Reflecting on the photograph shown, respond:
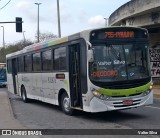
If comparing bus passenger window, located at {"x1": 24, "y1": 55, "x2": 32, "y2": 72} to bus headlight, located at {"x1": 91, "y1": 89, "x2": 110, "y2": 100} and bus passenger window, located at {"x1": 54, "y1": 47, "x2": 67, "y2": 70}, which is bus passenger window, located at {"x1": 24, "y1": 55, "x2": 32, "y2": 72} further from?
bus headlight, located at {"x1": 91, "y1": 89, "x2": 110, "y2": 100}

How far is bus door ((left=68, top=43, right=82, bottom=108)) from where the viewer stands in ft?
44.1

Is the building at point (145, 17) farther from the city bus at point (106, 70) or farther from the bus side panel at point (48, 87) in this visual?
the city bus at point (106, 70)

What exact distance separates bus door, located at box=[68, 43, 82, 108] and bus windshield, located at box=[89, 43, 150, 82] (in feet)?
2.83

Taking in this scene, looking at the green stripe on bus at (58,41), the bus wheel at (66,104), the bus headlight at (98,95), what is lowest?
the bus wheel at (66,104)

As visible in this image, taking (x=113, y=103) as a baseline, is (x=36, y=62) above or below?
above

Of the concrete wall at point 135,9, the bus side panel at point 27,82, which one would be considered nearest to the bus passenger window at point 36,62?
the bus side panel at point 27,82

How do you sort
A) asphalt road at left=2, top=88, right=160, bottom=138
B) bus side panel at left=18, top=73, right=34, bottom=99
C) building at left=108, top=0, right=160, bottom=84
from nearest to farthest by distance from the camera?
asphalt road at left=2, top=88, right=160, bottom=138 < bus side panel at left=18, top=73, right=34, bottom=99 < building at left=108, top=0, right=160, bottom=84

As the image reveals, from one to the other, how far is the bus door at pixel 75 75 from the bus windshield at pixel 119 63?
0.86 meters

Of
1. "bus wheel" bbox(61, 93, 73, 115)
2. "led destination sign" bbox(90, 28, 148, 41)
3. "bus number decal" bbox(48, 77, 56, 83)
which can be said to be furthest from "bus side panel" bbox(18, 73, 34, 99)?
"led destination sign" bbox(90, 28, 148, 41)

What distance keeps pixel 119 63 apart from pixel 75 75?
1695 millimetres

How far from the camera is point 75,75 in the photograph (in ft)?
45.1

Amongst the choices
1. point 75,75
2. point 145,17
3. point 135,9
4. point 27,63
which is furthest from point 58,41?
point 145,17

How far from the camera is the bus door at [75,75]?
13.4 metres

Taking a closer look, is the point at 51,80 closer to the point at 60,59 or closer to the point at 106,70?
the point at 60,59
